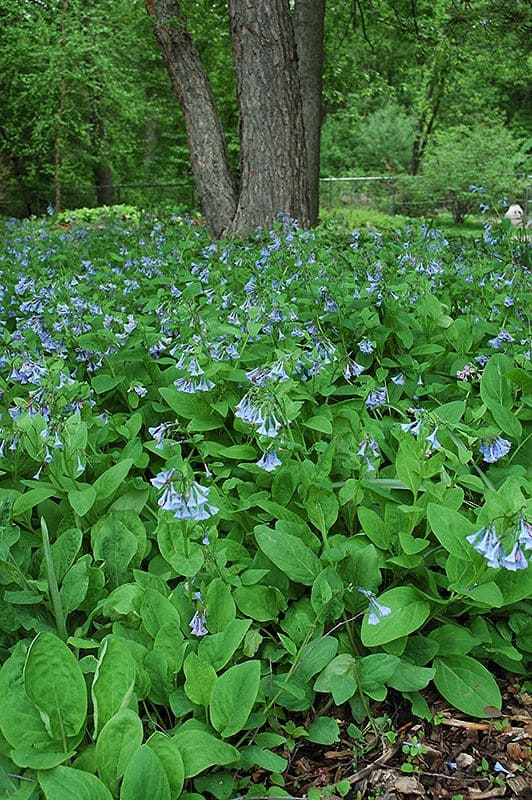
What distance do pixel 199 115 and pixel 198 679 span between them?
561 centimetres

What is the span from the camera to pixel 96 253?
16.1 ft

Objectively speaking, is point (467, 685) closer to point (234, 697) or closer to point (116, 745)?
point (234, 697)

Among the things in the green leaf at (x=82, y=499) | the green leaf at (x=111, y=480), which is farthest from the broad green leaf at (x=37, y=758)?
the green leaf at (x=111, y=480)

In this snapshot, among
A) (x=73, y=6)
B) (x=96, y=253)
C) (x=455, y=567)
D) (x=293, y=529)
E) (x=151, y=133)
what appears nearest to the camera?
(x=455, y=567)

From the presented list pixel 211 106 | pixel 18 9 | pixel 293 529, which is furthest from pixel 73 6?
pixel 293 529

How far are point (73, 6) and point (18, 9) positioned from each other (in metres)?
1.35

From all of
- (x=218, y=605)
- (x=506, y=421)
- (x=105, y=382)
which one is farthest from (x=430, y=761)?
(x=105, y=382)

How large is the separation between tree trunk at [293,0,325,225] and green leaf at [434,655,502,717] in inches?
258

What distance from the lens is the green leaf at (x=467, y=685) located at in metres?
1.73

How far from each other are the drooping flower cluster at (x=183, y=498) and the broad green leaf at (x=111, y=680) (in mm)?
309

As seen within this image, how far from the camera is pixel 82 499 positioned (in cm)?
204

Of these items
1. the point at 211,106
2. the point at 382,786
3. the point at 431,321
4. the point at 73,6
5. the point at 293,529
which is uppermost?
the point at 73,6

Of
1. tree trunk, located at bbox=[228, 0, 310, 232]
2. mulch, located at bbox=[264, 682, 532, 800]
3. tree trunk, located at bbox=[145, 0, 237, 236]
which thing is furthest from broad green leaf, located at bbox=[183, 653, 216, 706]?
tree trunk, located at bbox=[145, 0, 237, 236]

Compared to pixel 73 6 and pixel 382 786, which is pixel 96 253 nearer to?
pixel 382 786
